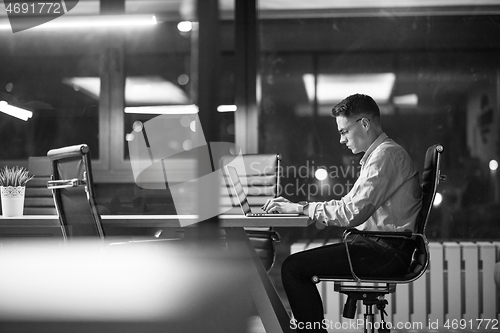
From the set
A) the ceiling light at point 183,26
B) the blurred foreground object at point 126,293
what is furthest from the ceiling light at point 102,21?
the blurred foreground object at point 126,293

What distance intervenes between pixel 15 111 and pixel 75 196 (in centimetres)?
326

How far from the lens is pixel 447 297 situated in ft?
13.3

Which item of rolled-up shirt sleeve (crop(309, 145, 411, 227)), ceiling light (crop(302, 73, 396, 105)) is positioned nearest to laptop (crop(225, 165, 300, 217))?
rolled-up shirt sleeve (crop(309, 145, 411, 227))

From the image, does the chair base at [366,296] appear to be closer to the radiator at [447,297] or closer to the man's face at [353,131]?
the man's face at [353,131]

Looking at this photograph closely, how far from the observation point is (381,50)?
15.9ft

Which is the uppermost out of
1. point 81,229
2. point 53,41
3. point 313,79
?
point 53,41

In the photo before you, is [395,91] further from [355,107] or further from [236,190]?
[236,190]

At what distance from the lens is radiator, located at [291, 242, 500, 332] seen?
157 inches

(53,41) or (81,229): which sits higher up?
(53,41)

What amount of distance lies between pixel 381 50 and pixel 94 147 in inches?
106

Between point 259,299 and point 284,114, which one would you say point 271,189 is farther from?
point 259,299

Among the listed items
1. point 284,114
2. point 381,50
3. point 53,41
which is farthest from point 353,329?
point 53,41

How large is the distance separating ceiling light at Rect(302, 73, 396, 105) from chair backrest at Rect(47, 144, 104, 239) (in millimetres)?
2935

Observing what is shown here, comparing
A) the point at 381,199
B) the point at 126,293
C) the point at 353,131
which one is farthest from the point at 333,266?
the point at 126,293
